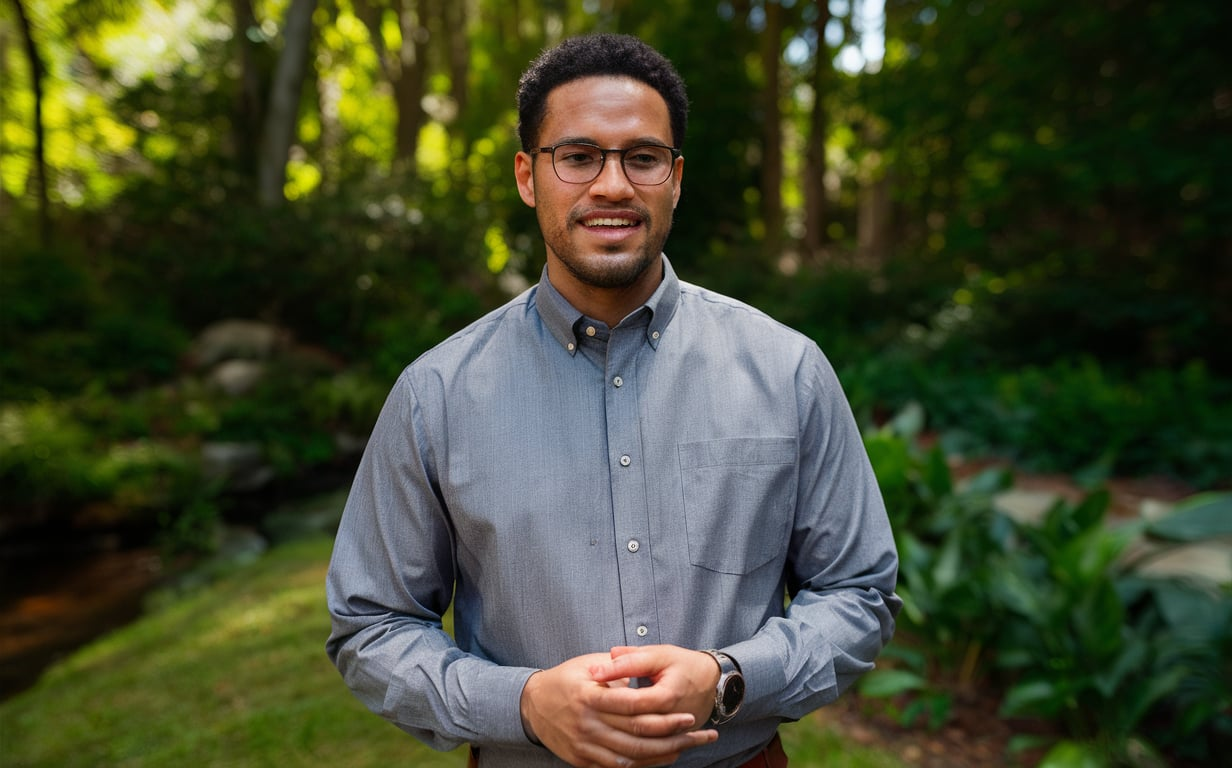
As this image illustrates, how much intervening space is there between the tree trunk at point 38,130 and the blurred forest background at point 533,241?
0.21 feet

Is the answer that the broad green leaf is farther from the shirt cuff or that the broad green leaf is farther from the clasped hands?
the shirt cuff

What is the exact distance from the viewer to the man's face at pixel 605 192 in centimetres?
158

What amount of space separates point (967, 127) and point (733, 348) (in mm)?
10267

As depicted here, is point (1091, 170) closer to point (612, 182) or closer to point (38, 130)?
point (612, 182)

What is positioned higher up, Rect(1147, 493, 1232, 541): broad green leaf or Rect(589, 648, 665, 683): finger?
Rect(589, 648, 665, 683): finger

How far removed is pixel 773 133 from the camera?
1448 centimetres

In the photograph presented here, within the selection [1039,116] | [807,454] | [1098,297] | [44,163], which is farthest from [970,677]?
[44,163]

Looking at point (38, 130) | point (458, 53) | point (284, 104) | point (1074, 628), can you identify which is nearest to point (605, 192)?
point (1074, 628)

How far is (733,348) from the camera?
1.70 metres

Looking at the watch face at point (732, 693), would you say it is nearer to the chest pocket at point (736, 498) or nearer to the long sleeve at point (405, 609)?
the chest pocket at point (736, 498)

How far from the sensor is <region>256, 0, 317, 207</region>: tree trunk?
42.7ft

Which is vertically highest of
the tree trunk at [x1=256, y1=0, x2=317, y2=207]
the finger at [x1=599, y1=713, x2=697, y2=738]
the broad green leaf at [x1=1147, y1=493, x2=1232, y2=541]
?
the tree trunk at [x1=256, y1=0, x2=317, y2=207]

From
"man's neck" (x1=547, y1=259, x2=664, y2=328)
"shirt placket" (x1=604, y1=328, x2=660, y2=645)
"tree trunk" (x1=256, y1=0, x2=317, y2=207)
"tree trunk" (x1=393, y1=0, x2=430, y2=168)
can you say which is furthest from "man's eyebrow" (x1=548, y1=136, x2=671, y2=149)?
"tree trunk" (x1=393, y1=0, x2=430, y2=168)

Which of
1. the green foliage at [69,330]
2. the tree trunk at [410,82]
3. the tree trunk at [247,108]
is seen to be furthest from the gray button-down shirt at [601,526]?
the tree trunk at [410,82]
